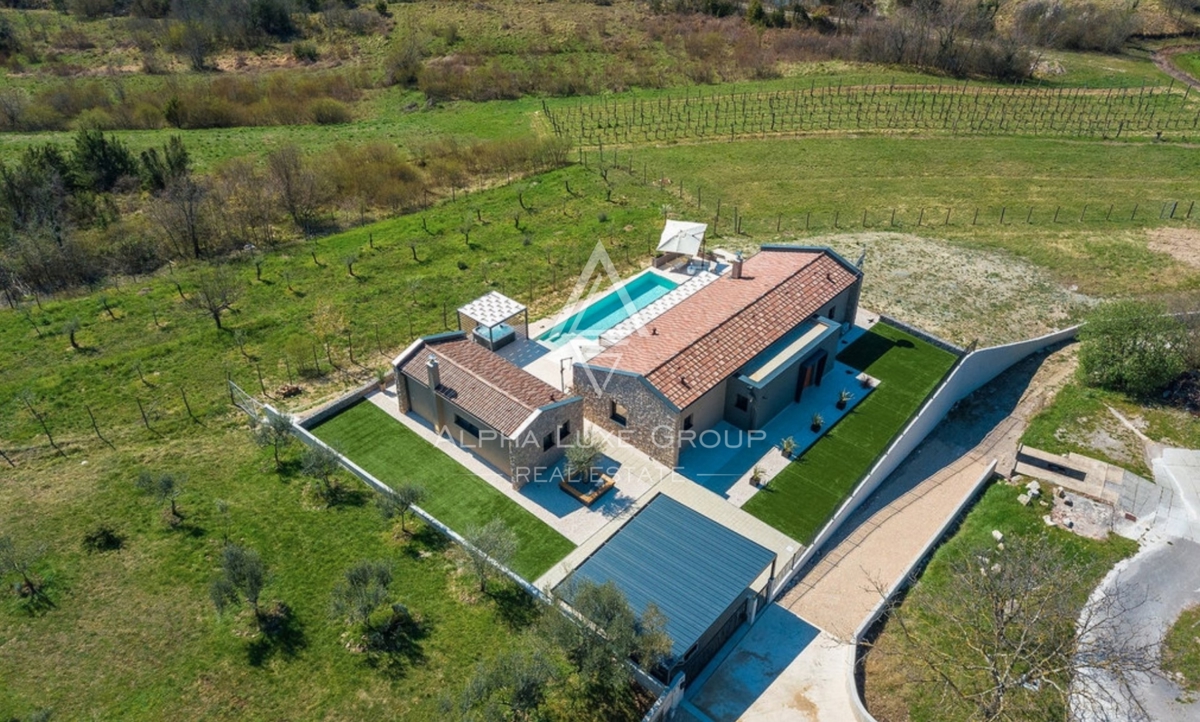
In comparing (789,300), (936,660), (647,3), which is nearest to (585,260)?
(789,300)

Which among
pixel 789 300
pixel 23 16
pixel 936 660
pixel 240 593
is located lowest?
pixel 936 660

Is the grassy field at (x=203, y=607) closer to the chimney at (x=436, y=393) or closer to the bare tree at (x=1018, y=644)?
the chimney at (x=436, y=393)

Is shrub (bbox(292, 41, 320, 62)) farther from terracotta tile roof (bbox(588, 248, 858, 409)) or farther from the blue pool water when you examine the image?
terracotta tile roof (bbox(588, 248, 858, 409))

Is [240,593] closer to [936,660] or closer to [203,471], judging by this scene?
[203,471]

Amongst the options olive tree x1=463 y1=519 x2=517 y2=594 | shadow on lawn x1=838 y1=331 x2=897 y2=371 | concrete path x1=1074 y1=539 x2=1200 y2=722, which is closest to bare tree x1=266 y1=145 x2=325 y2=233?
olive tree x1=463 y1=519 x2=517 y2=594

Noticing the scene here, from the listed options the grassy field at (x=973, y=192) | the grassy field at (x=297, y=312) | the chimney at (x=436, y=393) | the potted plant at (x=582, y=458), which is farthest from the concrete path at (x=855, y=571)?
the grassy field at (x=297, y=312)

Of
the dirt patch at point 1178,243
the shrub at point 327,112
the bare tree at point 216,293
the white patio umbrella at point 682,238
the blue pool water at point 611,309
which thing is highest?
the shrub at point 327,112

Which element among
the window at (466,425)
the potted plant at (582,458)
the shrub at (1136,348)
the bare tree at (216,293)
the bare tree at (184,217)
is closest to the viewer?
the potted plant at (582,458)
